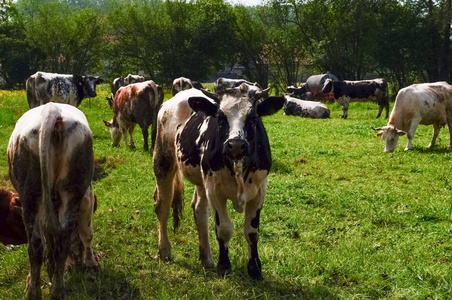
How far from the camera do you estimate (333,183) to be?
8.98 meters

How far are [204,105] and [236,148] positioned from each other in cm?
78

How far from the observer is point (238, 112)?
173 inches

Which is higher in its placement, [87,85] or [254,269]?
[87,85]

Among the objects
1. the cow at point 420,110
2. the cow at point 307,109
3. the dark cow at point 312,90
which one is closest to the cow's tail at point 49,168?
the cow at point 420,110

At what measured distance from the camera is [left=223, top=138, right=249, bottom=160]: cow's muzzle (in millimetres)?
4117

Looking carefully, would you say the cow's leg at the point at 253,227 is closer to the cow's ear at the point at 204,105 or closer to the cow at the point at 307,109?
the cow's ear at the point at 204,105

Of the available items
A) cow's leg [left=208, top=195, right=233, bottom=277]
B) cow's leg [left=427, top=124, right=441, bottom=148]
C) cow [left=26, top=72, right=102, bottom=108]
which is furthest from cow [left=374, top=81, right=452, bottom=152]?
cow [left=26, top=72, right=102, bottom=108]

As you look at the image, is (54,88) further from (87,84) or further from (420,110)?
(420,110)

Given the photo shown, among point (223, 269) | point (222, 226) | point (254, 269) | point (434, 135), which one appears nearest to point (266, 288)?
point (254, 269)

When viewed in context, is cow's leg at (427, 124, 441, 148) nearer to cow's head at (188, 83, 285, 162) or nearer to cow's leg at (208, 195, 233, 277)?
cow's head at (188, 83, 285, 162)

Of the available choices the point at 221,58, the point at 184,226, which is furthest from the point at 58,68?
the point at 184,226

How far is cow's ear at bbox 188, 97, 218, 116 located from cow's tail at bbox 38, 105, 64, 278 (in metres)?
1.18

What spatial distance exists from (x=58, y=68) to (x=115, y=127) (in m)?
34.1

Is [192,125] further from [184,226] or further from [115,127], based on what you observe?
[115,127]
